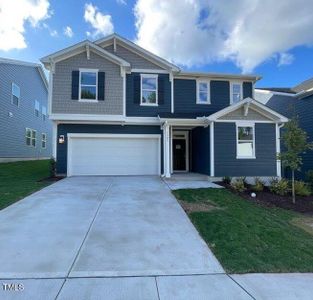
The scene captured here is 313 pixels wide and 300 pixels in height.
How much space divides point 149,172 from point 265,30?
35.6ft

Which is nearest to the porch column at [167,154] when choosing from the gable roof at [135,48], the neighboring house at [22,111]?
the gable roof at [135,48]

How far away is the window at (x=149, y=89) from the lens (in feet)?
49.8

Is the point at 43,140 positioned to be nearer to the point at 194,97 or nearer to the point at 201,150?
the point at 194,97

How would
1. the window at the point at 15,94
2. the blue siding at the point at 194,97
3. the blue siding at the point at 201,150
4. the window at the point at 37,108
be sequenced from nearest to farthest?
the blue siding at the point at 201,150 < the blue siding at the point at 194,97 < the window at the point at 15,94 < the window at the point at 37,108

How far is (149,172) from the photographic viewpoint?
15375mm

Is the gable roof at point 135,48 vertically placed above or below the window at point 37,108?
above

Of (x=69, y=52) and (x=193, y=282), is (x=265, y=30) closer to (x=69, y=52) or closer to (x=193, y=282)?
(x=69, y=52)

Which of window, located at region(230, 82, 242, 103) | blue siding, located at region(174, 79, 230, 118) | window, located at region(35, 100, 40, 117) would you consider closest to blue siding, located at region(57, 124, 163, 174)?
blue siding, located at region(174, 79, 230, 118)

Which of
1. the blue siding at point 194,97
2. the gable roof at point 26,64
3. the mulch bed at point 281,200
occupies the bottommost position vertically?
the mulch bed at point 281,200

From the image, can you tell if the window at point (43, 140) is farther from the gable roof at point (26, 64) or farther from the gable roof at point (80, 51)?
the gable roof at point (80, 51)

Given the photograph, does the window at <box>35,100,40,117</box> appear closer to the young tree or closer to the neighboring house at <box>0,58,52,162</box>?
the neighboring house at <box>0,58,52,162</box>

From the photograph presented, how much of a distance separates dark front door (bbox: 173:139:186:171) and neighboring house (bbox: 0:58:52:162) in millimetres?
12063

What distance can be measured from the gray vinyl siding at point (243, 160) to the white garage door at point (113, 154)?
3.65 m

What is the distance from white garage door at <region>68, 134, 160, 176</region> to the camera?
14891 mm
